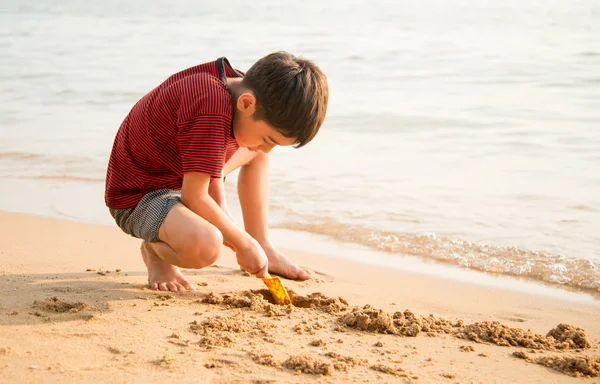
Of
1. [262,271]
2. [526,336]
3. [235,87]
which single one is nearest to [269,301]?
[262,271]

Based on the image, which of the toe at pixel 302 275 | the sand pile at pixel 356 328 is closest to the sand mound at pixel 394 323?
the sand pile at pixel 356 328

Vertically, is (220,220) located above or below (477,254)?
above

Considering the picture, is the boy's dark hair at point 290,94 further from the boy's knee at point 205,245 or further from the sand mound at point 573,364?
the sand mound at point 573,364

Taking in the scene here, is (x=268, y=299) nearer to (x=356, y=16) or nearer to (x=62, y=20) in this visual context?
(x=356, y=16)

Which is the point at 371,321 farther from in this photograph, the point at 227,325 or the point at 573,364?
the point at 573,364

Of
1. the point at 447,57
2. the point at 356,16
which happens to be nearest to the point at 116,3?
the point at 356,16

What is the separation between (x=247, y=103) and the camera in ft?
7.79

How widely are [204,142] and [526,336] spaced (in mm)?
1207

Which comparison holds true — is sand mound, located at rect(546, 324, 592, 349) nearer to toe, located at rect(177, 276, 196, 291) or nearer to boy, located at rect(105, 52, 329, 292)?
boy, located at rect(105, 52, 329, 292)

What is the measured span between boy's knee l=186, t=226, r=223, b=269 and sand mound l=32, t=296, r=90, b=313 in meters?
0.39

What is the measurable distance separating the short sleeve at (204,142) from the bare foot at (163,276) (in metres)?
0.52

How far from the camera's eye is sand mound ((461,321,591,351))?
2.28 metres

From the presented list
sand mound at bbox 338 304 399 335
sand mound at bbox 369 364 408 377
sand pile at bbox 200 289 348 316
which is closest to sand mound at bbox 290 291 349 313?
sand pile at bbox 200 289 348 316

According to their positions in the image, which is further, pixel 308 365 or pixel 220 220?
pixel 220 220
